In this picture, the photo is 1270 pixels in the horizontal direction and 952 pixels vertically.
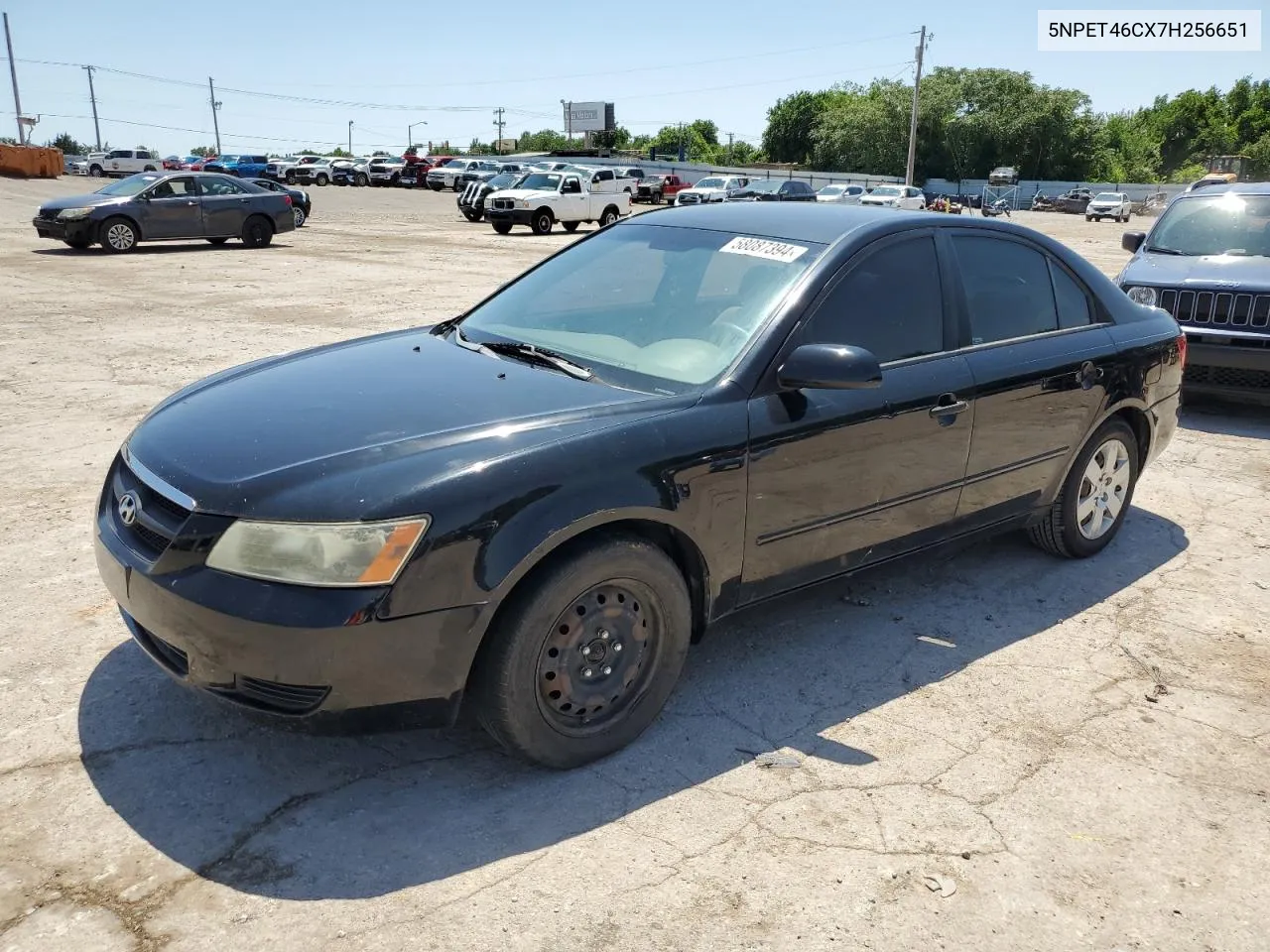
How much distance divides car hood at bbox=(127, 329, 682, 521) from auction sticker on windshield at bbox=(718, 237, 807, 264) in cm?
90

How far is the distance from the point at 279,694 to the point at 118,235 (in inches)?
731

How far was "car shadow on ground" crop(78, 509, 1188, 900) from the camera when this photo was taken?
108 inches

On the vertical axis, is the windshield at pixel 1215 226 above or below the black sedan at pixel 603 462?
above

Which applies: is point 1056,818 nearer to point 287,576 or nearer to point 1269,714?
point 1269,714

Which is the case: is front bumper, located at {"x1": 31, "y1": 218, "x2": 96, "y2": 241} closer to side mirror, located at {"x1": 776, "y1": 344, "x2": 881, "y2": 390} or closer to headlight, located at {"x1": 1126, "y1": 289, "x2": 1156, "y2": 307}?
headlight, located at {"x1": 1126, "y1": 289, "x2": 1156, "y2": 307}

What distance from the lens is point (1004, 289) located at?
443 cm

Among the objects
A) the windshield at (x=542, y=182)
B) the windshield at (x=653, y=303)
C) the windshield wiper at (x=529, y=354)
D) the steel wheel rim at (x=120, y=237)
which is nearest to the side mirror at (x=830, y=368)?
the windshield at (x=653, y=303)

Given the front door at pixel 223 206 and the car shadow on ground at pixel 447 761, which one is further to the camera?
the front door at pixel 223 206

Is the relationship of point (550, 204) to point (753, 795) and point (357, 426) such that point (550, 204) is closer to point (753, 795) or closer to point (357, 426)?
point (357, 426)

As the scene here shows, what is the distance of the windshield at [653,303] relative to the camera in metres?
3.54

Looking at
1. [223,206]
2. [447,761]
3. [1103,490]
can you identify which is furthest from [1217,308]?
[223,206]

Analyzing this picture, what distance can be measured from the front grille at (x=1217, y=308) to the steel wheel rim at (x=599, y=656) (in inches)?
257

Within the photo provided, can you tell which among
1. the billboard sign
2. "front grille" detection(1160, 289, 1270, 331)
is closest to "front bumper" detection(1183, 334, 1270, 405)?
A: "front grille" detection(1160, 289, 1270, 331)

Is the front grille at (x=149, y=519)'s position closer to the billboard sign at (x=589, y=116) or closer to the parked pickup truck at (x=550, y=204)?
the parked pickup truck at (x=550, y=204)
